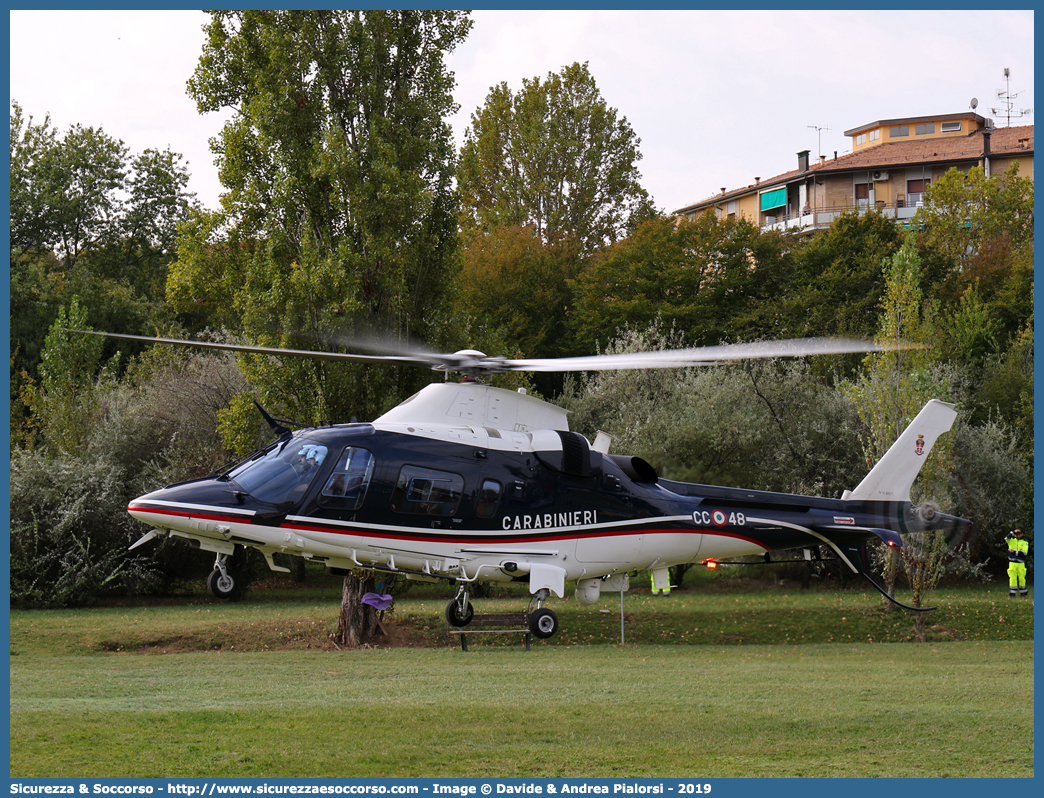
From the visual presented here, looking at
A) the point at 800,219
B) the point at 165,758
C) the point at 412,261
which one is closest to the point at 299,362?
the point at 412,261

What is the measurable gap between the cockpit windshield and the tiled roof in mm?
63142

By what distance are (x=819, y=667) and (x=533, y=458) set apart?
13791 mm

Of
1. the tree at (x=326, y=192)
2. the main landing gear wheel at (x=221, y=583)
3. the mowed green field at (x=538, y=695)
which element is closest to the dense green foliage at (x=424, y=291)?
the tree at (x=326, y=192)

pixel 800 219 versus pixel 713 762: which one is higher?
pixel 800 219

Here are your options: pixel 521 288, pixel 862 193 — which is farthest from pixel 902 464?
pixel 862 193

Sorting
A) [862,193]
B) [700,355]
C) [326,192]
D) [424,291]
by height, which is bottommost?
[700,355]

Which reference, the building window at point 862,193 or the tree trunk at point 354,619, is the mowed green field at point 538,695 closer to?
the tree trunk at point 354,619

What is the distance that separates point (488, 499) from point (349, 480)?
175 centimetres

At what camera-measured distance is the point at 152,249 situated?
193 ft

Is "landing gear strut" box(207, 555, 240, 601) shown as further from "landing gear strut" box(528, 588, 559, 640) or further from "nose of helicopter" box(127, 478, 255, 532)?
"landing gear strut" box(528, 588, 559, 640)

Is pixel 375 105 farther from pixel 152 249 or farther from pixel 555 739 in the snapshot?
pixel 152 249

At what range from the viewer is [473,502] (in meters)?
13.6

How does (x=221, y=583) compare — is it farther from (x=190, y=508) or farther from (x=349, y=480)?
(x=349, y=480)

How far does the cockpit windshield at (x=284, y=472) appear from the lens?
13289mm
